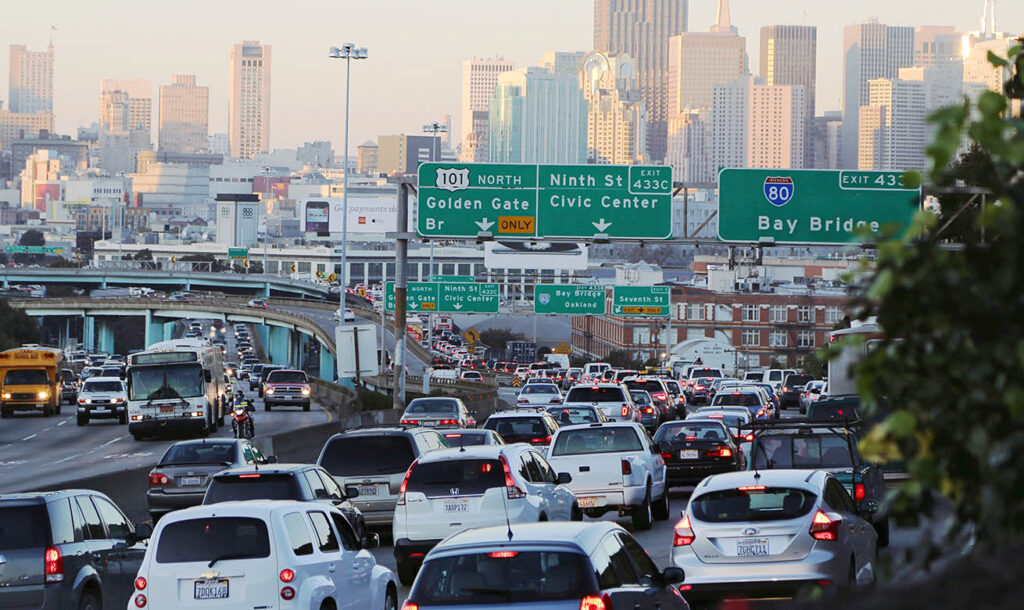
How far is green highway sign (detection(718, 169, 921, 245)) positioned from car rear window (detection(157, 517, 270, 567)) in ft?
105

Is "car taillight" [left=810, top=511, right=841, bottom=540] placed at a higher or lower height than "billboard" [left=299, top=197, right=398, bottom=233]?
lower

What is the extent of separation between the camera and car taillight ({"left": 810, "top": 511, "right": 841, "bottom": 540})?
48.0 ft

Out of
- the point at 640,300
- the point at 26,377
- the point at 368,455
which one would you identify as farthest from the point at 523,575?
the point at 640,300

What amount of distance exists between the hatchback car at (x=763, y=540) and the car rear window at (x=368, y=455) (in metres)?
9.16

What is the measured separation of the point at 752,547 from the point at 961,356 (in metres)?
10.2

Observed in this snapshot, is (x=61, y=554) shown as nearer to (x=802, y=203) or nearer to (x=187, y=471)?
(x=187, y=471)

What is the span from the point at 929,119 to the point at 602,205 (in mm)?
41314

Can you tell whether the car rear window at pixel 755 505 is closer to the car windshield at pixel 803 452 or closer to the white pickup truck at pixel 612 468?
the car windshield at pixel 803 452

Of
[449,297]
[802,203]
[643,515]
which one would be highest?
[802,203]

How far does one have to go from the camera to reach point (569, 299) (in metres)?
70.2

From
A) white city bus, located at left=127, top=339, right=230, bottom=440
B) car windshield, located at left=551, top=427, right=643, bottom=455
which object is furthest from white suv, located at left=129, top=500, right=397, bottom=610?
white city bus, located at left=127, top=339, right=230, bottom=440

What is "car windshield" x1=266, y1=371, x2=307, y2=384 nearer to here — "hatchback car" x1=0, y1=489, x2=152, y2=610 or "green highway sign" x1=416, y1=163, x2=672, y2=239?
"green highway sign" x1=416, y1=163, x2=672, y2=239

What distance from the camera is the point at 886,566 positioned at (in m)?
4.59

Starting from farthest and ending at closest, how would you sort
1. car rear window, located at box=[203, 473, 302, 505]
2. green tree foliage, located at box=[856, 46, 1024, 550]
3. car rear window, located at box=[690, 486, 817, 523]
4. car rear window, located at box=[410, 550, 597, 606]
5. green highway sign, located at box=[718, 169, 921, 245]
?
green highway sign, located at box=[718, 169, 921, 245]
car rear window, located at box=[203, 473, 302, 505]
car rear window, located at box=[690, 486, 817, 523]
car rear window, located at box=[410, 550, 597, 606]
green tree foliage, located at box=[856, 46, 1024, 550]
